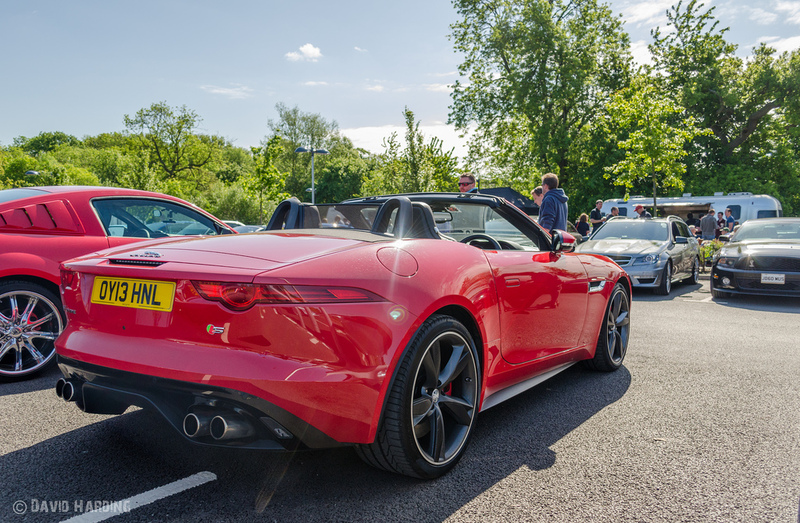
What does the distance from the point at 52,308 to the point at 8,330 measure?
318 mm

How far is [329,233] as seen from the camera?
122 inches

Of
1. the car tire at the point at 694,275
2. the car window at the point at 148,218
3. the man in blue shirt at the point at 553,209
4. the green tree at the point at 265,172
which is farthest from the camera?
the green tree at the point at 265,172

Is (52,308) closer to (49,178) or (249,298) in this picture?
(249,298)

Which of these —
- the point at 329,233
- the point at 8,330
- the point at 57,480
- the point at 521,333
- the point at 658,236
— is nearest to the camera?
the point at 57,480

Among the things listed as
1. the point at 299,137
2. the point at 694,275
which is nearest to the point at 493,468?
the point at 694,275

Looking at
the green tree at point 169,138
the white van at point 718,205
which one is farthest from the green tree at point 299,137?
the white van at point 718,205

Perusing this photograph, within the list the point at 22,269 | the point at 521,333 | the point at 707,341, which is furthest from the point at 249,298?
the point at 707,341

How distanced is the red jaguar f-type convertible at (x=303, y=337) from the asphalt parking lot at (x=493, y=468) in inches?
10.4

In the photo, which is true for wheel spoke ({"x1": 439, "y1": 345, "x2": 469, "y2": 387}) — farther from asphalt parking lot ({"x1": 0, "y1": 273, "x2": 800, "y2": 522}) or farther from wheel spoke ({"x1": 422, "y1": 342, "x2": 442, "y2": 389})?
asphalt parking lot ({"x1": 0, "y1": 273, "x2": 800, "y2": 522})

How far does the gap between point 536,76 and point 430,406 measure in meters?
32.8

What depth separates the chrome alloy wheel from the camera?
8.80 ft

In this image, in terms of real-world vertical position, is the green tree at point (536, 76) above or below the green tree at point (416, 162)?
above

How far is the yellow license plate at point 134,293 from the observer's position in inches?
93.9

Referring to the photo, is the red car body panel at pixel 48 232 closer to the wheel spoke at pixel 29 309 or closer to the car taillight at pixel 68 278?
the wheel spoke at pixel 29 309
